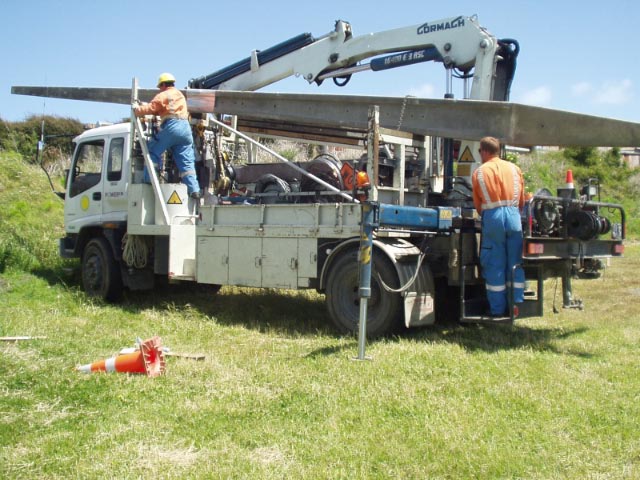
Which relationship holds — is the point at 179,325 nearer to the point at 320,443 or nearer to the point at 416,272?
the point at 416,272

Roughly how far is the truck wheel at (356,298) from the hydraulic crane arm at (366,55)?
278 centimetres

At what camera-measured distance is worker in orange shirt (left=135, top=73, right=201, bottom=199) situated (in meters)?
9.13

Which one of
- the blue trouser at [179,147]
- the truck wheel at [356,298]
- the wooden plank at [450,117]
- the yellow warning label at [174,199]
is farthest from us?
the yellow warning label at [174,199]

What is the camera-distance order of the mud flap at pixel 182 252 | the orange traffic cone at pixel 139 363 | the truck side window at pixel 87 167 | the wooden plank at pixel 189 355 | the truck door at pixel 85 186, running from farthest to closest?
the truck side window at pixel 87 167, the truck door at pixel 85 186, the mud flap at pixel 182 252, the wooden plank at pixel 189 355, the orange traffic cone at pixel 139 363

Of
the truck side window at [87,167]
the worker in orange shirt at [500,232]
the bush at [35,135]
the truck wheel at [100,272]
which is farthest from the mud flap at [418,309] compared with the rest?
the bush at [35,135]

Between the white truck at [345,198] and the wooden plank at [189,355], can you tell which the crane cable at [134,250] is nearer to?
the white truck at [345,198]

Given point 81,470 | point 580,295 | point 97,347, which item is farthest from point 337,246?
point 580,295

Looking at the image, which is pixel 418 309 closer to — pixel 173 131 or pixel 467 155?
pixel 467 155

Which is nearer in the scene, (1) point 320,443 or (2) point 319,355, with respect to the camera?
(1) point 320,443

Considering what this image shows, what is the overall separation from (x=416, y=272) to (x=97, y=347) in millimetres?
3207

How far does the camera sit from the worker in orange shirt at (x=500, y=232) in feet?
22.3

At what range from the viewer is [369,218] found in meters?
6.38

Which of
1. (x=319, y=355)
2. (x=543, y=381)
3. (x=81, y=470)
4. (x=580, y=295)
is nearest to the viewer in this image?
(x=81, y=470)

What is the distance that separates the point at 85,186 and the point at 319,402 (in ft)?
23.1
